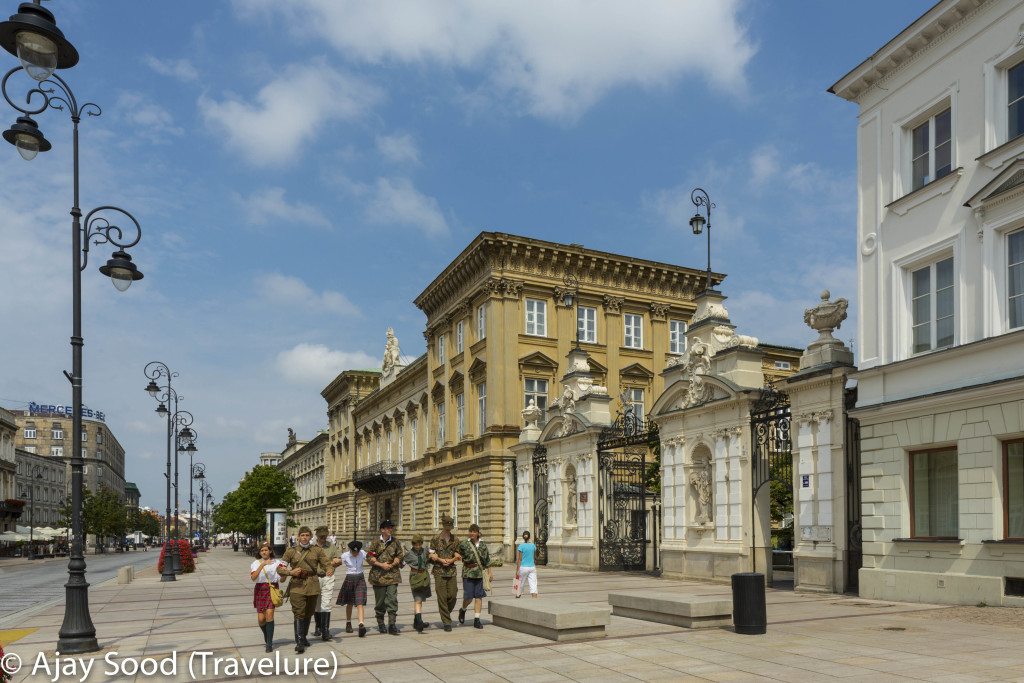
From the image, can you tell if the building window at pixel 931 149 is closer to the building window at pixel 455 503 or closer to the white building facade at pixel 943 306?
the white building facade at pixel 943 306

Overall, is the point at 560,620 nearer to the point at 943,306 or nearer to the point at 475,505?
the point at 943,306

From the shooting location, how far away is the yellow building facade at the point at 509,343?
41.4m

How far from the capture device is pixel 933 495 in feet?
56.6

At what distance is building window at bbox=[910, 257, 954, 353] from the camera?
17359 mm

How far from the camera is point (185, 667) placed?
38.4ft

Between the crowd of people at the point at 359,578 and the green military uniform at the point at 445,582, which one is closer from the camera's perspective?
the crowd of people at the point at 359,578

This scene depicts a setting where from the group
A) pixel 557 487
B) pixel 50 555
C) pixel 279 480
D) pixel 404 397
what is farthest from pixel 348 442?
pixel 557 487

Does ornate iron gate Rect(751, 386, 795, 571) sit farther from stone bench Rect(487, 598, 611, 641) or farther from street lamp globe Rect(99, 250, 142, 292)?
street lamp globe Rect(99, 250, 142, 292)

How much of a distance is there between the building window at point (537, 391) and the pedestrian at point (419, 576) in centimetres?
2760

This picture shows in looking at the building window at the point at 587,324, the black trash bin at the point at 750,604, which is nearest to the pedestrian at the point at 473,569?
the black trash bin at the point at 750,604

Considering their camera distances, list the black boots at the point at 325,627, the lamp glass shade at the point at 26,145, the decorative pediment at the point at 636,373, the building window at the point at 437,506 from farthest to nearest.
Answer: the building window at the point at 437,506
the decorative pediment at the point at 636,373
the black boots at the point at 325,627
the lamp glass shade at the point at 26,145

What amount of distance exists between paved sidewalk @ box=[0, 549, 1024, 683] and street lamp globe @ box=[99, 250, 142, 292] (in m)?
5.83

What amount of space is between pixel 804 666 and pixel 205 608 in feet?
48.9

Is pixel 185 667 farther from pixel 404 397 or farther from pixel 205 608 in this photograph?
pixel 404 397
